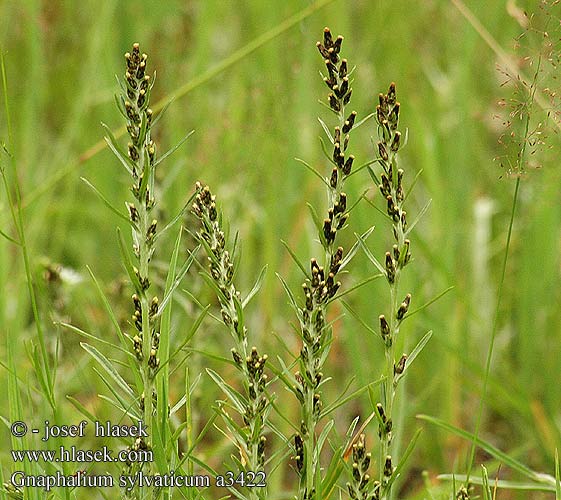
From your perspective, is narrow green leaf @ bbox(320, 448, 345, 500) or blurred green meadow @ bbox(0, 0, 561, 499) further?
blurred green meadow @ bbox(0, 0, 561, 499)

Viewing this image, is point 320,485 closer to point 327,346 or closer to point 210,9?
point 327,346

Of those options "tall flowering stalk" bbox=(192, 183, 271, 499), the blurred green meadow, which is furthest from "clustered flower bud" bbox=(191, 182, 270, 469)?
the blurred green meadow

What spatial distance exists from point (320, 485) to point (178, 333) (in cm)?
135

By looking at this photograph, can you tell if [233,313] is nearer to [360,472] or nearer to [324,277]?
[324,277]

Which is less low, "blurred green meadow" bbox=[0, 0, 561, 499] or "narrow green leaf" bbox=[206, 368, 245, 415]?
"blurred green meadow" bbox=[0, 0, 561, 499]

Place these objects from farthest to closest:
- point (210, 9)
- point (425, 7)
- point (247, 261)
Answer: point (425, 7)
point (210, 9)
point (247, 261)

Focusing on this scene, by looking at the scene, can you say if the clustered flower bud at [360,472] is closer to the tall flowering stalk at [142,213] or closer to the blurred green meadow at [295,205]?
the tall flowering stalk at [142,213]

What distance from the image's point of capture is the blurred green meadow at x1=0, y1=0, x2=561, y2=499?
6.97ft

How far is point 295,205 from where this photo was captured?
2.75 m

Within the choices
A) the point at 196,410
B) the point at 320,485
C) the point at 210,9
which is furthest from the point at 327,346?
the point at 210,9

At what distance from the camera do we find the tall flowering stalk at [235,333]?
1028 millimetres

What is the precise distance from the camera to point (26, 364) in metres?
2.25

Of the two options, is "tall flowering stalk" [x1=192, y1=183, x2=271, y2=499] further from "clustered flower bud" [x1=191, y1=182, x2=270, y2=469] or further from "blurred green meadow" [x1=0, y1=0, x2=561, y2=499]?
"blurred green meadow" [x1=0, y1=0, x2=561, y2=499]

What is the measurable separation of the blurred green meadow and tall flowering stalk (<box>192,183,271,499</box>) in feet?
2.51
